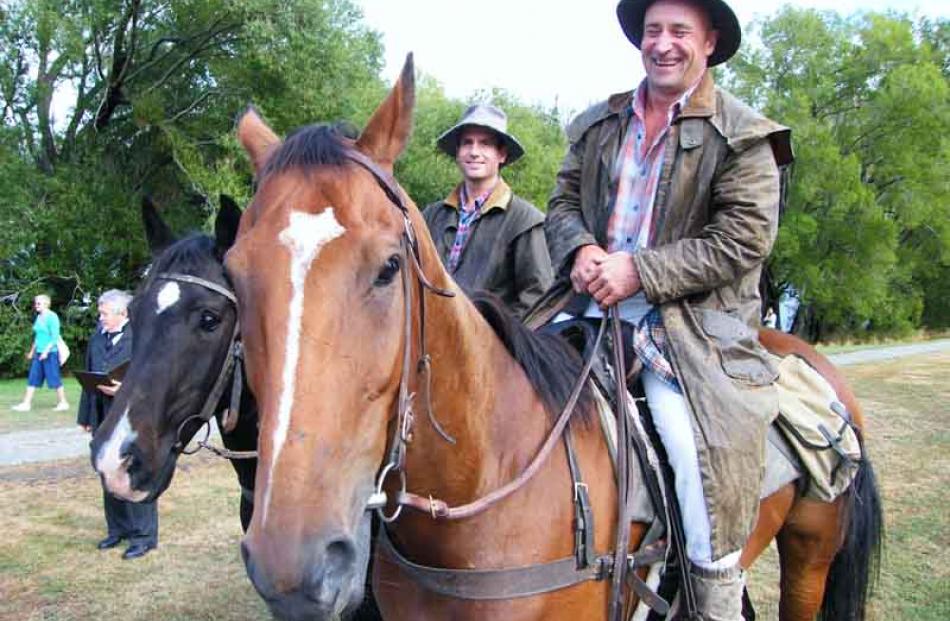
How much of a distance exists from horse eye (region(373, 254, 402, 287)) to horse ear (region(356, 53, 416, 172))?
312 millimetres

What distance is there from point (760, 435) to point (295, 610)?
5.86ft

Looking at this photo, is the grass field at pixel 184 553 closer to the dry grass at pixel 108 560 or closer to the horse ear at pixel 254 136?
the dry grass at pixel 108 560

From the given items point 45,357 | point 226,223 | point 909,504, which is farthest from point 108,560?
point 45,357

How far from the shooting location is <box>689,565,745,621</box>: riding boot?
8.10 ft

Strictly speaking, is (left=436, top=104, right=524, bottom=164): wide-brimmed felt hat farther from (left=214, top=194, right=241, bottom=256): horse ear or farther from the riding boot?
the riding boot

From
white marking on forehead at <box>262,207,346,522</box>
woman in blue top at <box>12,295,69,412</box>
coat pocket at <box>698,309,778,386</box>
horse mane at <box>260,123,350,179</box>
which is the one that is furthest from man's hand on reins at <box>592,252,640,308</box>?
woman in blue top at <box>12,295,69,412</box>

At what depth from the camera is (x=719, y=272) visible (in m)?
2.54

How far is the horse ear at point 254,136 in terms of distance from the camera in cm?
205

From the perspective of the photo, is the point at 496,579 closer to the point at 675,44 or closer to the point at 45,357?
the point at 675,44

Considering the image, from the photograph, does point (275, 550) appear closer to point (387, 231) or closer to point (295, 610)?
point (295, 610)

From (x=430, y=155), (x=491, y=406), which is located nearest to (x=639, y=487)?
(x=491, y=406)

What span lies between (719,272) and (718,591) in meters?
1.15

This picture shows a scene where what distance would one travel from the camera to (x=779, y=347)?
3.49 m

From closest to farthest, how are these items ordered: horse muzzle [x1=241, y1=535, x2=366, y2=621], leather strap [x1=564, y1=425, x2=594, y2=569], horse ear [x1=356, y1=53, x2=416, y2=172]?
horse muzzle [x1=241, y1=535, x2=366, y2=621]
horse ear [x1=356, y1=53, x2=416, y2=172]
leather strap [x1=564, y1=425, x2=594, y2=569]
